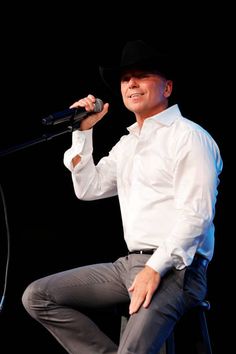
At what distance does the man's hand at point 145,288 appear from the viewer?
5.72 feet

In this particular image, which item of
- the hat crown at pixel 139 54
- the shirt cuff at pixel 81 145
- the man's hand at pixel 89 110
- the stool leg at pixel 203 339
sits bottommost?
the stool leg at pixel 203 339

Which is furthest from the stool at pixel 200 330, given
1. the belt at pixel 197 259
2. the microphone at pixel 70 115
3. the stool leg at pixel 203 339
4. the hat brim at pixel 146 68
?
the hat brim at pixel 146 68

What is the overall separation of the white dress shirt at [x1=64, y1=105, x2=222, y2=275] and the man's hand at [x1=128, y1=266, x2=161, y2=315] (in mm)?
28

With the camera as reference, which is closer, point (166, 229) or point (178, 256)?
point (178, 256)

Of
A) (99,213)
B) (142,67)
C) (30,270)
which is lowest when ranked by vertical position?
(30,270)

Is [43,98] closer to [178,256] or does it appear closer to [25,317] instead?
[25,317]

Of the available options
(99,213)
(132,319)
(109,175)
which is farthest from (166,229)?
(99,213)

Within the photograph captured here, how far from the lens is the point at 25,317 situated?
2869 mm

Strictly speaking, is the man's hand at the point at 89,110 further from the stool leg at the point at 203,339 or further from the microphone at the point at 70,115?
the stool leg at the point at 203,339

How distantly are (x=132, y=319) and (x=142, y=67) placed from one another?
3.29 feet

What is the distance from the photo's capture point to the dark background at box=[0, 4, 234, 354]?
105 inches

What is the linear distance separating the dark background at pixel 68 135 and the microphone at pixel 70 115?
2.44 ft

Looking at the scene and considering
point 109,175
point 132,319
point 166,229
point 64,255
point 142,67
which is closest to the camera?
point 132,319

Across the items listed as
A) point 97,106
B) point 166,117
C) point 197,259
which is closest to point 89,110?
point 97,106
